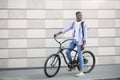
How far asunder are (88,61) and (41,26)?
196cm

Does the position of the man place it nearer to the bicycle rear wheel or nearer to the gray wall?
the bicycle rear wheel

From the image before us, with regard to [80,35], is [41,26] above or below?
above

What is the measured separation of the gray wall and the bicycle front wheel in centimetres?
158

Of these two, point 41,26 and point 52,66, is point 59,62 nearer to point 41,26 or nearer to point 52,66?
point 52,66

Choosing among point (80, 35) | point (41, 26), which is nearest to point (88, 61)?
point (80, 35)

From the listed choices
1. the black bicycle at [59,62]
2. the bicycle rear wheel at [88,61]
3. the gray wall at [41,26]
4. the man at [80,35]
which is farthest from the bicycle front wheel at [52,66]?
the gray wall at [41,26]

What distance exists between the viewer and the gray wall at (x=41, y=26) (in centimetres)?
1176

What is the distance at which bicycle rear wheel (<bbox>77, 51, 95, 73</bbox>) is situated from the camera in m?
11.3

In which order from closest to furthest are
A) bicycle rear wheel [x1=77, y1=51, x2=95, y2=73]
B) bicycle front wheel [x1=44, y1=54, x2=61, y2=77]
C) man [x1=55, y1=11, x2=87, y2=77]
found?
1. bicycle front wheel [x1=44, y1=54, x2=61, y2=77]
2. man [x1=55, y1=11, x2=87, y2=77]
3. bicycle rear wheel [x1=77, y1=51, x2=95, y2=73]

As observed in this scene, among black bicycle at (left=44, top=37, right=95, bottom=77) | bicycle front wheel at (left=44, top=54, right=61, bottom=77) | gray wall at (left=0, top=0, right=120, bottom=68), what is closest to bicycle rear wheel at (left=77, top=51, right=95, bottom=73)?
black bicycle at (left=44, top=37, right=95, bottom=77)

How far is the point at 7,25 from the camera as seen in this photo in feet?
38.5

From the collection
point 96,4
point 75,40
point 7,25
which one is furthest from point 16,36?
point 96,4

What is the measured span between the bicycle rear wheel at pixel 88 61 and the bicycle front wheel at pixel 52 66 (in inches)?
44.5

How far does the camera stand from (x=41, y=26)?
1196cm
